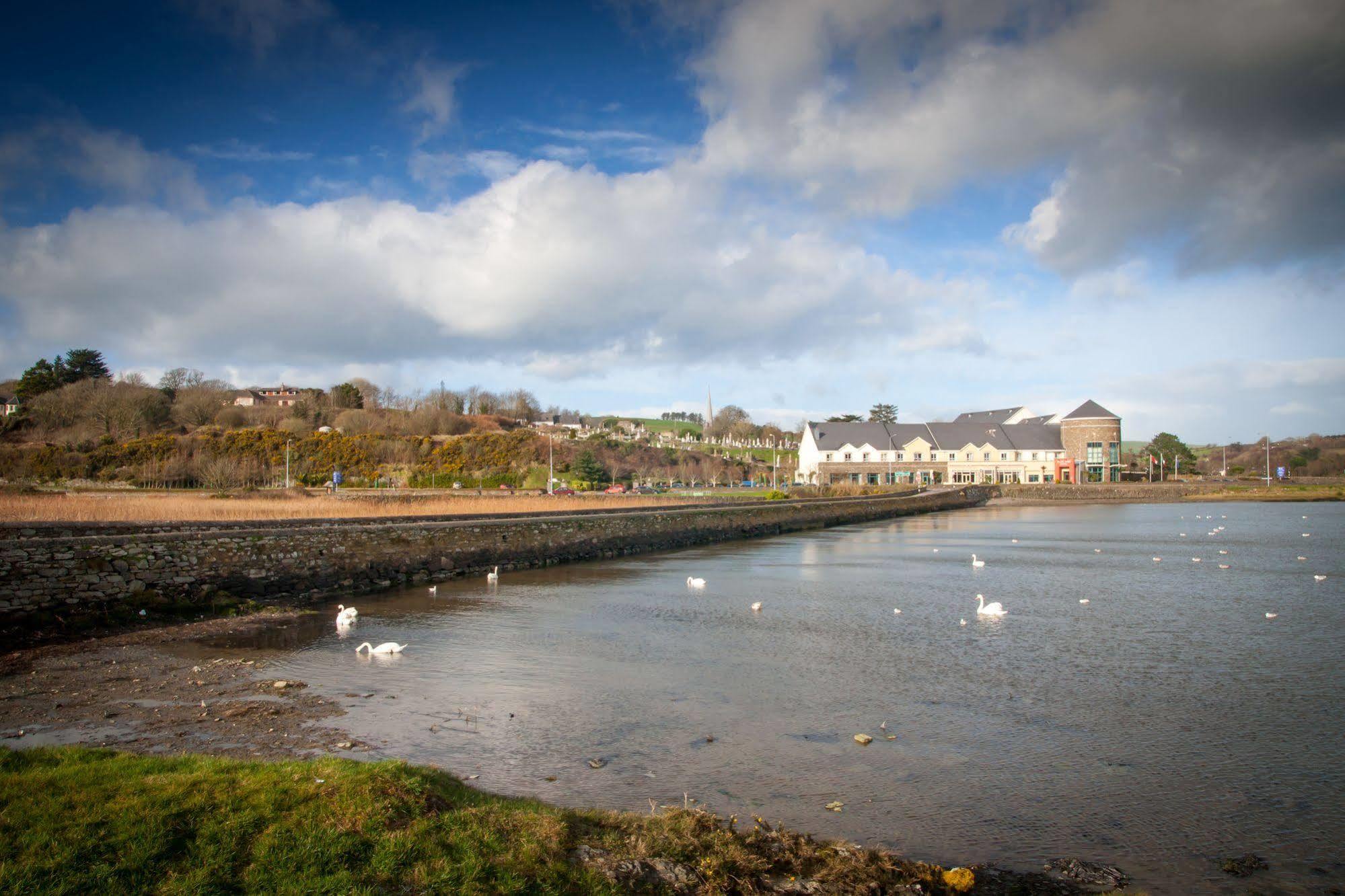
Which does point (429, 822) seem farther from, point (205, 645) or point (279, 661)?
point (205, 645)

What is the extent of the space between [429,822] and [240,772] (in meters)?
1.92

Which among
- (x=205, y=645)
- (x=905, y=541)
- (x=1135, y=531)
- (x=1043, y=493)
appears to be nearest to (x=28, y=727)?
(x=205, y=645)

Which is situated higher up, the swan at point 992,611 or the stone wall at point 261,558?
the stone wall at point 261,558

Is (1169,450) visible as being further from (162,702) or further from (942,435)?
(162,702)

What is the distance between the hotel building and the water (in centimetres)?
7487

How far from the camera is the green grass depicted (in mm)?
4828

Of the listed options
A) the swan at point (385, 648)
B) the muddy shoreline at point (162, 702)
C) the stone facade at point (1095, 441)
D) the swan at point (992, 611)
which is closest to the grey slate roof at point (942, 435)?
the stone facade at point (1095, 441)

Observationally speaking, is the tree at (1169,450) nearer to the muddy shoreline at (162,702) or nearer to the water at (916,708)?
the water at (916,708)

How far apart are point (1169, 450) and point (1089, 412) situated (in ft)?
78.3

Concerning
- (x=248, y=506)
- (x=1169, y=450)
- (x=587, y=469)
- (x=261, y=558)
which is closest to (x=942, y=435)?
(x=1169, y=450)

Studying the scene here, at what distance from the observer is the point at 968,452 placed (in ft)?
328

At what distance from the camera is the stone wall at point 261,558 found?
15117 millimetres

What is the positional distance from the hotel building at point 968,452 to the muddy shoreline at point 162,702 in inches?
3429

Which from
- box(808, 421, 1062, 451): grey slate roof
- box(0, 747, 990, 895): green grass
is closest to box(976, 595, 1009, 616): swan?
box(0, 747, 990, 895): green grass
